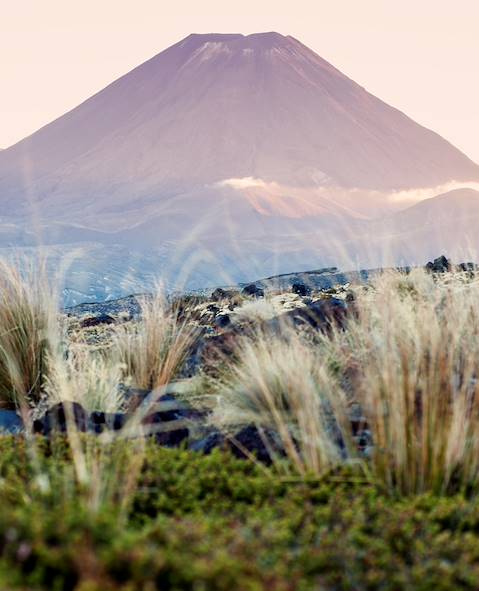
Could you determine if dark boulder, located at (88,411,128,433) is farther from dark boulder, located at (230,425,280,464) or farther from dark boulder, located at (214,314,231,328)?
dark boulder, located at (214,314,231,328)

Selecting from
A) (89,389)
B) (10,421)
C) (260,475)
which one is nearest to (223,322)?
(89,389)

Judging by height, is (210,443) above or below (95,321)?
below

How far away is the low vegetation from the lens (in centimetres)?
287

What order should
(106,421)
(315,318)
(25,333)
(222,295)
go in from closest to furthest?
(106,421), (25,333), (315,318), (222,295)

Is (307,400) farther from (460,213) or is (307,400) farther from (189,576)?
(460,213)

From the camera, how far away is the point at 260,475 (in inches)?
174

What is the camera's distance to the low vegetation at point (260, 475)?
2869 millimetres

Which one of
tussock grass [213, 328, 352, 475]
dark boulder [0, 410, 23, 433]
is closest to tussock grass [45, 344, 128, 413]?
dark boulder [0, 410, 23, 433]

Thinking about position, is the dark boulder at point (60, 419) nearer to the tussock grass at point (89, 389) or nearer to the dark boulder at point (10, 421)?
the tussock grass at point (89, 389)

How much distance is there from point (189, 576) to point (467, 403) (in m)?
2.37

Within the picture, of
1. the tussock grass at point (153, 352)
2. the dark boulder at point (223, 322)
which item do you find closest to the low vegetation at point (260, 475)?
the tussock grass at point (153, 352)

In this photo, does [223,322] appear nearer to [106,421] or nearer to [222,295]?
[106,421]

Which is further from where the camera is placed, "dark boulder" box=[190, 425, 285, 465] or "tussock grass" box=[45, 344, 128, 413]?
"tussock grass" box=[45, 344, 128, 413]

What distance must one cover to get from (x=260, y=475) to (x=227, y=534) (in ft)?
3.86
